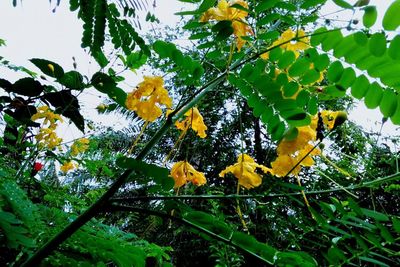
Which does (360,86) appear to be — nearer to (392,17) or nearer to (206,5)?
(392,17)

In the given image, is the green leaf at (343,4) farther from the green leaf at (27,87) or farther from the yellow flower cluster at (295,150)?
the green leaf at (27,87)

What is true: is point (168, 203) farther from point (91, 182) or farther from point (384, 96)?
point (91, 182)

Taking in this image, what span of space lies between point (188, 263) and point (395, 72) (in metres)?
5.20

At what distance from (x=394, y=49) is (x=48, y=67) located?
76cm

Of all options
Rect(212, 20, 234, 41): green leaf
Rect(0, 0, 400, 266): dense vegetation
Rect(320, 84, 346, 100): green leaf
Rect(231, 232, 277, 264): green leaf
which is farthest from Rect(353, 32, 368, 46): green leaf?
Rect(231, 232, 277, 264): green leaf

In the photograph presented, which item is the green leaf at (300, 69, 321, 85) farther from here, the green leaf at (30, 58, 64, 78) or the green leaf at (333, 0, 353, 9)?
the green leaf at (30, 58, 64, 78)

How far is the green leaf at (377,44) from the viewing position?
56cm

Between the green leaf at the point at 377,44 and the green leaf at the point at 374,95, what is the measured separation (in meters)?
0.09

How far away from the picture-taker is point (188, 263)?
5.39 m

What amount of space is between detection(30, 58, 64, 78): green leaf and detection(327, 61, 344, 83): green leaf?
64 centimetres

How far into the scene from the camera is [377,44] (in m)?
0.57

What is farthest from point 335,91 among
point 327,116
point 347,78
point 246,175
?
point 246,175

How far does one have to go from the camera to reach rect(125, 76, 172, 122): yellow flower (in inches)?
33.3

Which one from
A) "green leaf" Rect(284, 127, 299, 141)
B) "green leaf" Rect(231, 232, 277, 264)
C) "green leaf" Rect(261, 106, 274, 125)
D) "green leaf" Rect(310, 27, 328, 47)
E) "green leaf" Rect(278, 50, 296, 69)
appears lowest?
"green leaf" Rect(231, 232, 277, 264)
